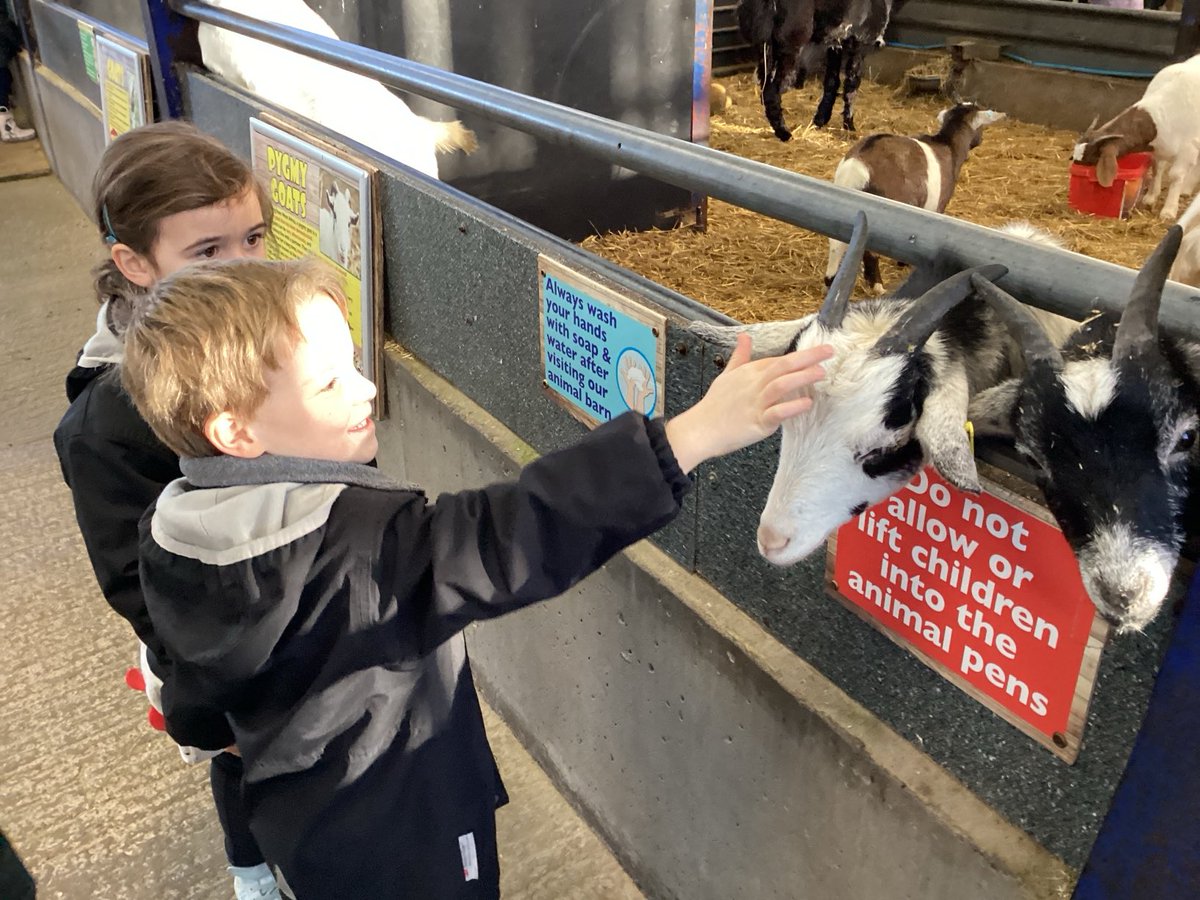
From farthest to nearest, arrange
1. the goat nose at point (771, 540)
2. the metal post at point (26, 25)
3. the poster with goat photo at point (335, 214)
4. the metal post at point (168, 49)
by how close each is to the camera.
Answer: the metal post at point (26, 25) < the metal post at point (168, 49) < the poster with goat photo at point (335, 214) < the goat nose at point (771, 540)

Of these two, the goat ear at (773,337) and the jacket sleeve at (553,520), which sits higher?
the goat ear at (773,337)

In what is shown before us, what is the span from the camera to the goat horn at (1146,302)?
0.91 meters

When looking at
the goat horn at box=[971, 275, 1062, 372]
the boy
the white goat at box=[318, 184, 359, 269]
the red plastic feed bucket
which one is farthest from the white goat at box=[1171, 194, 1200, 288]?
the boy

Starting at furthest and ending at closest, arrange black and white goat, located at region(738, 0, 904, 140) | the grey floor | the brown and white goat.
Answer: black and white goat, located at region(738, 0, 904, 140), the brown and white goat, the grey floor

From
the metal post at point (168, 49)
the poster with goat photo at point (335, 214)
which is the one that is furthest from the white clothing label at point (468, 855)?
the metal post at point (168, 49)

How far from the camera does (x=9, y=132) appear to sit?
973cm

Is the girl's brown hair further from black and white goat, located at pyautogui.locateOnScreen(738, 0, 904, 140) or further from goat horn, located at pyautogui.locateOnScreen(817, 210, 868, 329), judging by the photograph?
black and white goat, located at pyautogui.locateOnScreen(738, 0, 904, 140)

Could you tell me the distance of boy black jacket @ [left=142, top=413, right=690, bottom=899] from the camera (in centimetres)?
117

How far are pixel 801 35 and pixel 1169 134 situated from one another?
96.8 inches

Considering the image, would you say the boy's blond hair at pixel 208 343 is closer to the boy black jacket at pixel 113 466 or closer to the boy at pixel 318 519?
the boy at pixel 318 519

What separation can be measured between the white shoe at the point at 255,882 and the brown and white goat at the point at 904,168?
3704 millimetres

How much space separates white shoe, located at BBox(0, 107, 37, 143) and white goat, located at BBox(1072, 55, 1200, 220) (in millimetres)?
9461

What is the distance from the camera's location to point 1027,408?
3.43 feet

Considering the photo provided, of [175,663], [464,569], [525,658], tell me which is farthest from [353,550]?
[525,658]
